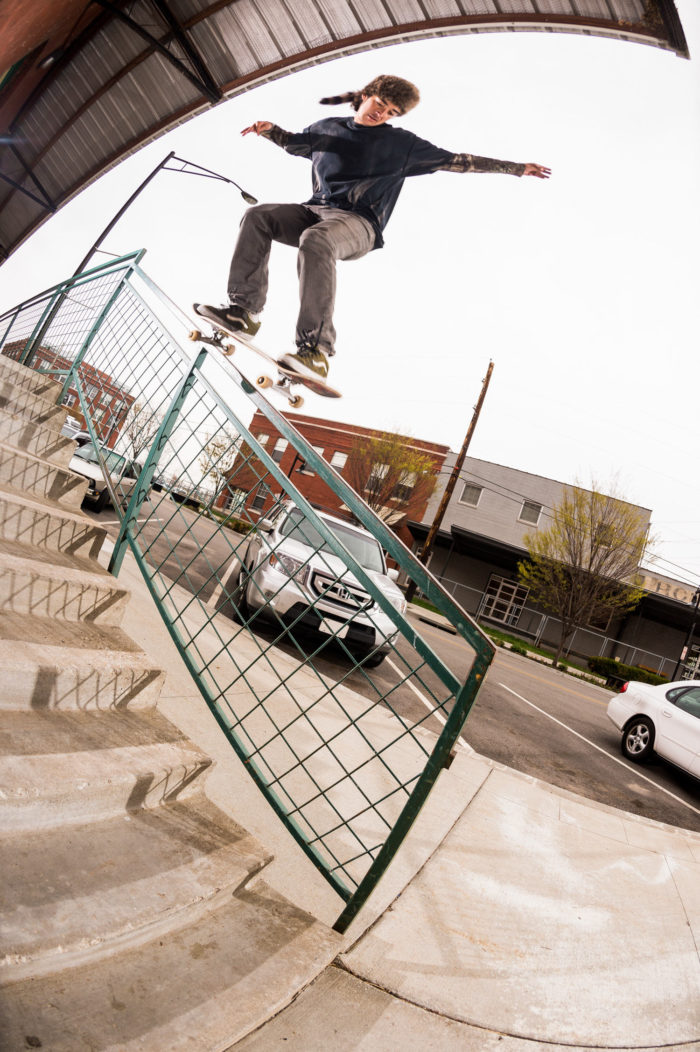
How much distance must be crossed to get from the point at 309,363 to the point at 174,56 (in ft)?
15.7

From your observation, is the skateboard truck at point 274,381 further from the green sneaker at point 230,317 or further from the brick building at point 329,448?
the brick building at point 329,448

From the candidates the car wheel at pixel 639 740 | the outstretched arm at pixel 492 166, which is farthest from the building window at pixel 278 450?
the car wheel at pixel 639 740

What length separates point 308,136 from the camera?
6570 millimetres

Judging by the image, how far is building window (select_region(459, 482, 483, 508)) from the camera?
1110 inches

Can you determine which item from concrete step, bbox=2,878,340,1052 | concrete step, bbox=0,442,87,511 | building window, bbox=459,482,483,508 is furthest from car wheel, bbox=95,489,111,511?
building window, bbox=459,482,483,508

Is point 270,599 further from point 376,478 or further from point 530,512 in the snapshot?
point 530,512

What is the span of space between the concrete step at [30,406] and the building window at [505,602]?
79.7ft

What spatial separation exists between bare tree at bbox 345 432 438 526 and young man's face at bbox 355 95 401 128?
19.1 meters

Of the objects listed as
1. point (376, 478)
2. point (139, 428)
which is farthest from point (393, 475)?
point (139, 428)

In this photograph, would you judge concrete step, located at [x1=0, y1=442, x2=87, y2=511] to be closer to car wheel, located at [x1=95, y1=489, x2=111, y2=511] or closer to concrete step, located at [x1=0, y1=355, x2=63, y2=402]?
concrete step, located at [x1=0, y1=355, x2=63, y2=402]

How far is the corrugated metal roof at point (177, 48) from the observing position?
491 centimetres

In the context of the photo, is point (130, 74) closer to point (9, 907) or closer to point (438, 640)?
point (9, 907)

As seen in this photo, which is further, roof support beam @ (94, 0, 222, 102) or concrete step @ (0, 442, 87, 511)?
roof support beam @ (94, 0, 222, 102)

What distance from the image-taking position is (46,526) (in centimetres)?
220
